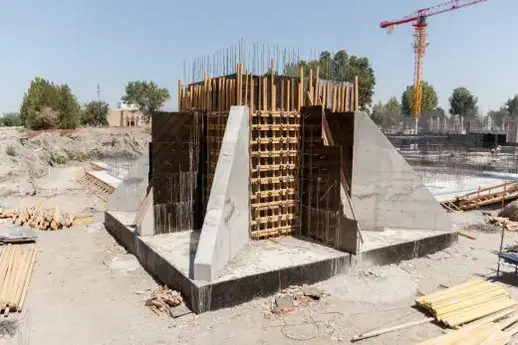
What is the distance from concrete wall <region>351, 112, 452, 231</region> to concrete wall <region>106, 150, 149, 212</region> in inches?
268

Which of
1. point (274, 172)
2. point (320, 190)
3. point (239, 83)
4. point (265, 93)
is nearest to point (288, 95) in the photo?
point (265, 93)

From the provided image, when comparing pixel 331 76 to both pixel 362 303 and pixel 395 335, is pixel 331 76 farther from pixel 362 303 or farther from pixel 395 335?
pixel 395 335

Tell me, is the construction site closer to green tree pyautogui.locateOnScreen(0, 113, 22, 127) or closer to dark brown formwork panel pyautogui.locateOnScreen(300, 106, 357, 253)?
dark brown formwork panel pyautogui.locateOnScreen(300, 106, 357, 253)

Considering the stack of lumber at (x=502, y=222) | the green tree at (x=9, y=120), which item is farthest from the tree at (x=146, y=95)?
the stack of lumber at (x=502, y=222)

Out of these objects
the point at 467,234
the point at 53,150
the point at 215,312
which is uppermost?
the point at 53,150

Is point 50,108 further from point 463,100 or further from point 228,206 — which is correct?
point 463,100

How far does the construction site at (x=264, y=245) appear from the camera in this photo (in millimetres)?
7355

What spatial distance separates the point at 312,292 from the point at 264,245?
2101mm

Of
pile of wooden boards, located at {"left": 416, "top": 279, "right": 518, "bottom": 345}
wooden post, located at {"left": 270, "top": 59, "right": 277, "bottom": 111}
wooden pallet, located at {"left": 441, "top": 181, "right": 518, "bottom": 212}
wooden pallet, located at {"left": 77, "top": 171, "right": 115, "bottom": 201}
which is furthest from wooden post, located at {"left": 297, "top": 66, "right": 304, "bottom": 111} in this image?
wooden pallet, located at {"left": 77, "top": 171, "right": 115, "bottom": 201}

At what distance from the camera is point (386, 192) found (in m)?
11.7

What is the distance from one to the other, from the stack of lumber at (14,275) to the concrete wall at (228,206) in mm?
3564

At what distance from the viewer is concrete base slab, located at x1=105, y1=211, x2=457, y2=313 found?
783cm

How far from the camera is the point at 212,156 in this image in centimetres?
1127

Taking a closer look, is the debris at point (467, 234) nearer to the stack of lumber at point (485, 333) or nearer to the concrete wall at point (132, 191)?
the stack of lumber at point (485, 333)
